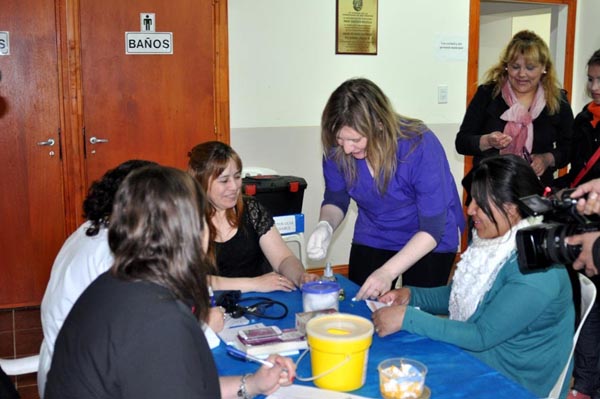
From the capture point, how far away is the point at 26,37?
3717 millimetres

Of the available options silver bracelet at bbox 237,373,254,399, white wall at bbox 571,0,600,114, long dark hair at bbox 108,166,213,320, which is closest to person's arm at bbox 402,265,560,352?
silver bracelet at bbox 237,373,254,399

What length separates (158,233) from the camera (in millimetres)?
1093

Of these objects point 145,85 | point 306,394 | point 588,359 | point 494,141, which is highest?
point 145,85

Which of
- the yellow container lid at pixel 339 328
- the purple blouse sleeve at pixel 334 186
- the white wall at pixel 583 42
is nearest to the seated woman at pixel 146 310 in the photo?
the yellow container lid at pixel 339 328

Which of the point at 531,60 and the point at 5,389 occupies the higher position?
the point at 531,60

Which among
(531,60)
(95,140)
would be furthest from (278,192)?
(531,60)

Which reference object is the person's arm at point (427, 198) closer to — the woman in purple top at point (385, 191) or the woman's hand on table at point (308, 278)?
the woman in purple top at point (385, 191)

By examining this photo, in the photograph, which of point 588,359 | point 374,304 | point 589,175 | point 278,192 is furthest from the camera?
point 278,192

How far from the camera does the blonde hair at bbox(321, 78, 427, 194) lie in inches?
80.0

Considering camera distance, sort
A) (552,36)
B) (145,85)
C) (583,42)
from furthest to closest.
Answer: (552,36)
(583,42)
(145,85)

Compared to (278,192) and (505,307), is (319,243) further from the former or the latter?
(278,192)

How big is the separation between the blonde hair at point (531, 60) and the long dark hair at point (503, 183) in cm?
145

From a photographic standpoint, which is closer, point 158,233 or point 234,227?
point 158,233

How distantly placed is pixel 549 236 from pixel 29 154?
329 cm
